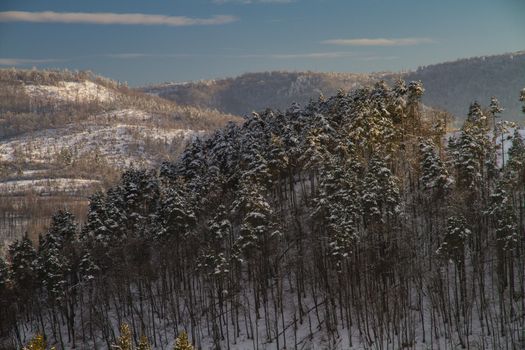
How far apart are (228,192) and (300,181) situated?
47.9ft

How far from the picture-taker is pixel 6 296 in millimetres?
68938

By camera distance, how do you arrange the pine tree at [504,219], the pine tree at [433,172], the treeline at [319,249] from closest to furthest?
the pine tree at [504,219] → the treeline at [319,249] → the pine tree at [433,172]

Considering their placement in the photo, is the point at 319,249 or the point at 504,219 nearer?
the point at 504,219

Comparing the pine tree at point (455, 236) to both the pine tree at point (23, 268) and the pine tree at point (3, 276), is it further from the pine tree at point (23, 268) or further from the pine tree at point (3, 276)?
the pine tree at point (3, 276)

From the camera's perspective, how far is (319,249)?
5475 centimetres

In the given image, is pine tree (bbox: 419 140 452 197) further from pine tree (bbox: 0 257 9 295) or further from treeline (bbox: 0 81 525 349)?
pine tree (bbox: 0 257 9 295)

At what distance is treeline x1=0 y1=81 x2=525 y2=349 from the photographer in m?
48.2

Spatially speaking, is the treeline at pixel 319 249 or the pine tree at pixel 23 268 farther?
the pine tree at pixel 23 268

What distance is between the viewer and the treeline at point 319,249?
48.2 metres

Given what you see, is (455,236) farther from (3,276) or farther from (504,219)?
(3,276)

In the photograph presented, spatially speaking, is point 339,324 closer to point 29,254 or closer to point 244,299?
point 244,299

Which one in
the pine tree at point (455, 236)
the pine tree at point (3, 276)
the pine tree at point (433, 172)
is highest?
the pine tree at point (433, 172)

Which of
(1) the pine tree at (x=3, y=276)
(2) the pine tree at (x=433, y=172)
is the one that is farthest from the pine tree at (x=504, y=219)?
(1) the pine tree at (x=3, y=276)

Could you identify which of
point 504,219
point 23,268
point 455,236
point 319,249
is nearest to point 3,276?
point 23,268
